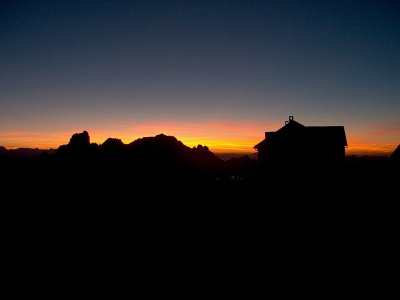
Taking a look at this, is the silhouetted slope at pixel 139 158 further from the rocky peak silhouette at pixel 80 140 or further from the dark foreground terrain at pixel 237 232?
the dark foreground terrain at pixel 237 232

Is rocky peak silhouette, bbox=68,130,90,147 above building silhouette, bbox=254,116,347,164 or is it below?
above

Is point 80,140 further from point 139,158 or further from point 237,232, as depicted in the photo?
point 237,232

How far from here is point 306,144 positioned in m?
27.4

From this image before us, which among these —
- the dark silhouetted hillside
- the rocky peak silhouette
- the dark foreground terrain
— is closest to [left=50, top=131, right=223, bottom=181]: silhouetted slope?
the rocky peak silhouette

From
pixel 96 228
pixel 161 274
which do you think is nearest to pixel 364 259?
pixel 161 274

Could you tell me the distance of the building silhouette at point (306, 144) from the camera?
88.9ft

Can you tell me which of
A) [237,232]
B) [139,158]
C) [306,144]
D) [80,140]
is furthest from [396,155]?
[80,140]

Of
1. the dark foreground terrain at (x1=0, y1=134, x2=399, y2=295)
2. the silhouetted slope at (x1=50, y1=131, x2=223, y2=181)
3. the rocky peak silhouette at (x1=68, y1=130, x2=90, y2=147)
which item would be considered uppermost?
the rocky peak silhouette at (x1=68, y1=130, x2=90, y2=147)

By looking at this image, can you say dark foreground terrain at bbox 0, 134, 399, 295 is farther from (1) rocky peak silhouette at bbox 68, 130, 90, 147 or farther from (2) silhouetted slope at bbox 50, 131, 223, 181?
(1) rocky peak silhouette at bbox 68, 130, 90, 147

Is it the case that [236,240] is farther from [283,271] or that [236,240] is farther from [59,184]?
[59,184]

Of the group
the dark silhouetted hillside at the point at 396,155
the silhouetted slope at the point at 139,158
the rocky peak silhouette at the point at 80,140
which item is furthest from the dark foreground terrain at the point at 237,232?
the rocky peak silhouette at the point at 80,140

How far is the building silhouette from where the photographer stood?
27.1 meters

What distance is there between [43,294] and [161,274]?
8611 mm

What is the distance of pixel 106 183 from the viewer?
5691cm
